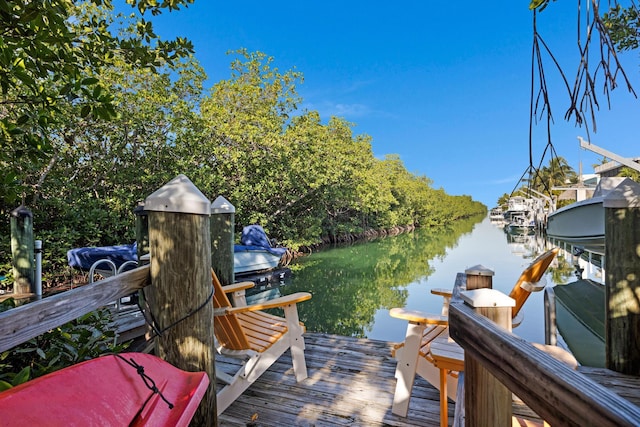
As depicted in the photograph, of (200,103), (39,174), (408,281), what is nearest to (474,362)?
(408,281)

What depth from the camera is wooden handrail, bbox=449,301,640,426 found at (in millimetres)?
434

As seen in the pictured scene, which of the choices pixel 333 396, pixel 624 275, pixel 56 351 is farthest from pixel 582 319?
pixel 56 351

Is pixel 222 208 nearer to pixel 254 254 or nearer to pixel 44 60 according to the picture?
pixel 44 60

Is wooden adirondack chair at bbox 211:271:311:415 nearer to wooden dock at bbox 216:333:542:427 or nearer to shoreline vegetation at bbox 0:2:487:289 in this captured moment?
wooden dock at bbox 216:333:542:427

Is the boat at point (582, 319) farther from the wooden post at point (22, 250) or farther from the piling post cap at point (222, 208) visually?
the wooden post at point (22, 250)

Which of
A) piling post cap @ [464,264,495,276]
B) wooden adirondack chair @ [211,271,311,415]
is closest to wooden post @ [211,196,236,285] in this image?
wooden adirondack chair @ [211,271,311,415]

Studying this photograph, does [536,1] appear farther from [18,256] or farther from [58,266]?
[58,266]

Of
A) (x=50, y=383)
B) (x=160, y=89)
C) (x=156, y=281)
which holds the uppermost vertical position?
(x=160, y=89)

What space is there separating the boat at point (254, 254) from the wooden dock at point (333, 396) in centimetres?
508

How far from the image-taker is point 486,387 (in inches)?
36.2

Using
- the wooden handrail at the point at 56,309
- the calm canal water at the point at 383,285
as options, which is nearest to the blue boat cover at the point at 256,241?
the calm canal water at the point at 383,285

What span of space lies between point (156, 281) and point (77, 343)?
0.85m

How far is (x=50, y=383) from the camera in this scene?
39.8 inches

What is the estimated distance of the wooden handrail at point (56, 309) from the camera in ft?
3.74
